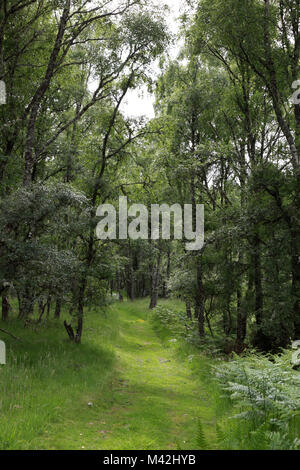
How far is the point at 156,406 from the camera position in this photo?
23.9 ft

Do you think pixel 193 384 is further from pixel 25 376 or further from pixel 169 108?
pixel 169 108

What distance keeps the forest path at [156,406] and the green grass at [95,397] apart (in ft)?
0.06

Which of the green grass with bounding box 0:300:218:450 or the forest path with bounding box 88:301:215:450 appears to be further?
the forest path with bounding box 88:301:215:450

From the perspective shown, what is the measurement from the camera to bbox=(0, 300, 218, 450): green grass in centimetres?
525

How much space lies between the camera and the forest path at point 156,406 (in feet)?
18.0

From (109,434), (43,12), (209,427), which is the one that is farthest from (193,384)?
(43,12)

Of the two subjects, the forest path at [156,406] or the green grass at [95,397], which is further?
the forest path at [156,406]

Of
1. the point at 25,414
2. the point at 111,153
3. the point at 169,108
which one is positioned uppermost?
the point at 169,108

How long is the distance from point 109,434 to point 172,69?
53.2ft

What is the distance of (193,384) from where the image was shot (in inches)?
371

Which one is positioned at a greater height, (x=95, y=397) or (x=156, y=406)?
(x=95, y=397)

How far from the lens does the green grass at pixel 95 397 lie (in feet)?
17.2

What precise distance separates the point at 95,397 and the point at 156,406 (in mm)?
1365

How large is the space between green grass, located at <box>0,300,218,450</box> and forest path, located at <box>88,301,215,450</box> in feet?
0.06
